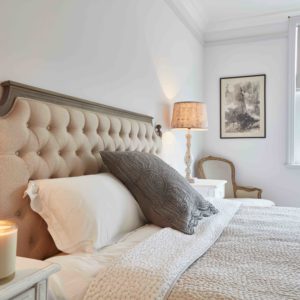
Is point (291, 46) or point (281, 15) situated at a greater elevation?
point (281, 15)

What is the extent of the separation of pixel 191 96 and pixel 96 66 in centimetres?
195

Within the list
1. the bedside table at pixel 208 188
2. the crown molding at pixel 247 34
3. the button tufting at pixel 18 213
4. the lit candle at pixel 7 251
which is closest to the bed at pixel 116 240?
the button tufting at pixel 18 213

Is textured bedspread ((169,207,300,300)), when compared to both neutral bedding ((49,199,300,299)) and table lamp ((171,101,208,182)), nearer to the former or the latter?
neutral bedding ((49,199,300,299))

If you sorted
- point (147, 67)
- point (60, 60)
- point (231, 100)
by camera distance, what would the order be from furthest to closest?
point (231, 100)
point (147, 67)
point (60, 60)

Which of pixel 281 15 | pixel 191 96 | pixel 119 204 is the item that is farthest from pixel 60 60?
pixel 281 15

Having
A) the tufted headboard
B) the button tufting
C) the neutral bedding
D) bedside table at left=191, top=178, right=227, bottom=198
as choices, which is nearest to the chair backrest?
bedside table at left=191, top=178, right=227, bottom=198

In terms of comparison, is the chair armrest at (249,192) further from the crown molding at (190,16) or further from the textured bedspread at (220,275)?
the textured bedspread at (220,275)

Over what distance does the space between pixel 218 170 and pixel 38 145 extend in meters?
3.00

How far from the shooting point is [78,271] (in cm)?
105

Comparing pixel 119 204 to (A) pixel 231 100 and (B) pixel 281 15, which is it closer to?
(A) pixel 231 100

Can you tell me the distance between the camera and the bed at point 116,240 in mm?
948

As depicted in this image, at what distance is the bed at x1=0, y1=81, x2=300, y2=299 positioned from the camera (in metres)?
0.95

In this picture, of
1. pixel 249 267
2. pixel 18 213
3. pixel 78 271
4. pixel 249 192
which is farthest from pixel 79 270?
pixel 249 192

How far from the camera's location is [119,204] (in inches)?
57.4
